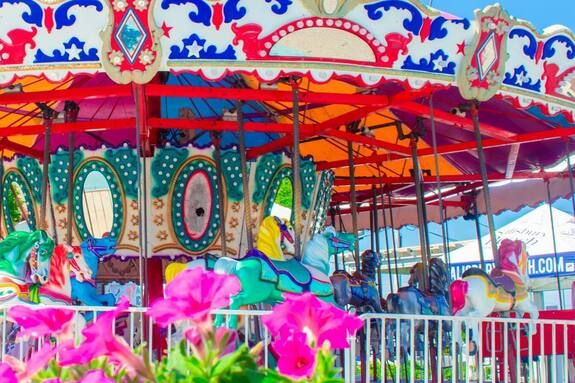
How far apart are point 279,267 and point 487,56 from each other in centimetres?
205

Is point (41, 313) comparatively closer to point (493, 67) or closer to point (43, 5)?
point (43, 5)

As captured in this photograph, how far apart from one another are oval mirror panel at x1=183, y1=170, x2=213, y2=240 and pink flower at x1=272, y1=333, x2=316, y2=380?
6.61 m

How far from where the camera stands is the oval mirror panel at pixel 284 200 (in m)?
8.97

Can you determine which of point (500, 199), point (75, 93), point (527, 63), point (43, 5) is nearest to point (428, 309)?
point (527, 63)

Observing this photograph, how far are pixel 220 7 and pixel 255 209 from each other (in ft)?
11.4

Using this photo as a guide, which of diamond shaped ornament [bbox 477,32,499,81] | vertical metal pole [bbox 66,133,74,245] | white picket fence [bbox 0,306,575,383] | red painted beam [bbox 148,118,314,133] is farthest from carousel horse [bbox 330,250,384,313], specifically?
vertical metal pole [bbox 66,133,74,245]

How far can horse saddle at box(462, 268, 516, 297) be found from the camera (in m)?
6.84

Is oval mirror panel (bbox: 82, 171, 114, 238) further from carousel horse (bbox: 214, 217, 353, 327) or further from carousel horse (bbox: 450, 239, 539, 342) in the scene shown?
carousel horse (bbox: 450, 239, 539, 342)

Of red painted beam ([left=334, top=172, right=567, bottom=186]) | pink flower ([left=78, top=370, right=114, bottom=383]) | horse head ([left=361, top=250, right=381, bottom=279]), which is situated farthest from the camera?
red painted beam ([left=334, top=172, right=567, bottom=186])

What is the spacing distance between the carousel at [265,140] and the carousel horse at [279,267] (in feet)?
0.05

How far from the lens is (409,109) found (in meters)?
7.14

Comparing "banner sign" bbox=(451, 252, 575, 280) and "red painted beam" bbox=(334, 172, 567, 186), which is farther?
"banner sign" bbox=(451, 252, 575, 280)

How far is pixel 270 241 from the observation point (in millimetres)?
6578

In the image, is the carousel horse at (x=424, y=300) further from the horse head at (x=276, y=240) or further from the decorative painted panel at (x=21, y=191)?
the decorative painted panel at (x=21, y=191)
